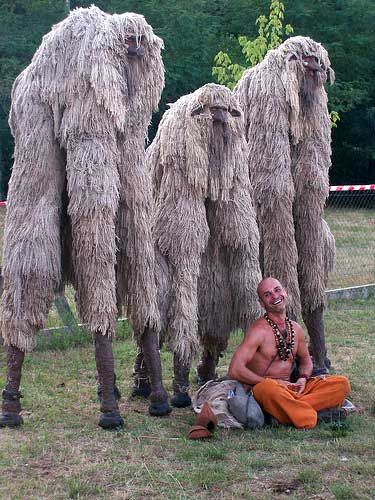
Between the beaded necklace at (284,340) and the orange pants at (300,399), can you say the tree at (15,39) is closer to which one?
the beaded necklace at (284,340)

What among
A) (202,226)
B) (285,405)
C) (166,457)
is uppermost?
(202,226)

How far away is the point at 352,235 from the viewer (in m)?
13.1

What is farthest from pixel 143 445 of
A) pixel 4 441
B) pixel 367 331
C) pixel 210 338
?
pixel 367 331

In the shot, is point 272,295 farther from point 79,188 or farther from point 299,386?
point 79,188

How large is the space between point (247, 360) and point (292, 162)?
1.67 metres

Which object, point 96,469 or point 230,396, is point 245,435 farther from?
point 96,469

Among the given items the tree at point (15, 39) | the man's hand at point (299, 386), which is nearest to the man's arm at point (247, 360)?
the man's hand at point (299, 386)

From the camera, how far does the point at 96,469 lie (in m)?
4.70

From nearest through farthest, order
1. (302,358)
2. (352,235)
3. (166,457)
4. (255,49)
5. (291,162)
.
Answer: (166,457), (302,358), (291,162), (255,49), (352,235)

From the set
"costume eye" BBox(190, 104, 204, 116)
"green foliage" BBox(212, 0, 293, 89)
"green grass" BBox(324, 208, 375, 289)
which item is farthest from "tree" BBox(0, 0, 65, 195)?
"costume eye" BBox(190, 104, 204, 116)

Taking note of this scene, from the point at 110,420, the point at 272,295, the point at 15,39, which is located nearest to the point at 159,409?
the point at 110,420

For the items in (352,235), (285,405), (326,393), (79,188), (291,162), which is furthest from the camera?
(352,235)

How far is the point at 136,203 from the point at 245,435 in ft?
5.17

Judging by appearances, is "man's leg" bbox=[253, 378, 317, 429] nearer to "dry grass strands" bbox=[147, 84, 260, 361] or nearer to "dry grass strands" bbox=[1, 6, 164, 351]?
"dry grass strands" bbox=[147, 84, 260, 361]
